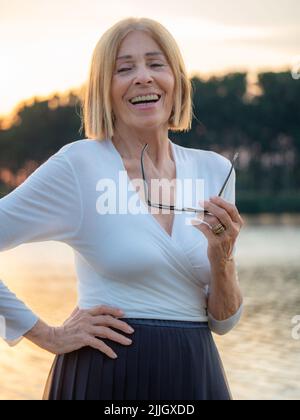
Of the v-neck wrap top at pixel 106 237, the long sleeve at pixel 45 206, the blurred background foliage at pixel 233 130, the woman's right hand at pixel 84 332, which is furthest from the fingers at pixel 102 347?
the blurred background foliage at pixel 233 130

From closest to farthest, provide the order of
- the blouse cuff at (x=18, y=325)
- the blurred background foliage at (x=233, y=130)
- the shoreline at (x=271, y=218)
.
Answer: the blouse cuff at (x=18, y=325)
the shoreline at (x=271, y=218)
the blurred background foliage at (x=233, y=130)

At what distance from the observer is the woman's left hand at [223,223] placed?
7.68 ft

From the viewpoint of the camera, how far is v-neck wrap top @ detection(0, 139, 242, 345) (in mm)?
2410

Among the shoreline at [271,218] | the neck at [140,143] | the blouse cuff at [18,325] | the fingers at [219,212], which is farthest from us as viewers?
the shoreline at [271,218]

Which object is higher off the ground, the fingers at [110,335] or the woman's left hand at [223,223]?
the woman's left hand at [223,223]

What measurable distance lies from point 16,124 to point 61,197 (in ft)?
203

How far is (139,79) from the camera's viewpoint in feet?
8.43

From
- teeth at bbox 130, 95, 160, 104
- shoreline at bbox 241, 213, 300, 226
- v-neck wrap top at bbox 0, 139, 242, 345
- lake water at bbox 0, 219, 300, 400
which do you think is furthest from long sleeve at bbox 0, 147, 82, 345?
shoreline at bbox 241, 213, 300, 226

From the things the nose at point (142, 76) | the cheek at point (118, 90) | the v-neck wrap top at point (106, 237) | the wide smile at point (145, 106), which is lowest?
the v-neck wrap top at point (106, 237)

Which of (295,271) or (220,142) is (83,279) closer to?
(295,271)

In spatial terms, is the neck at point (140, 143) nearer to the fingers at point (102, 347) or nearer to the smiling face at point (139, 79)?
the smiling face at point (139, 79)

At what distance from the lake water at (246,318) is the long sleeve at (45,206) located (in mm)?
5718

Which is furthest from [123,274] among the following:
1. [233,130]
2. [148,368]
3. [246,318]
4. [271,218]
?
[233,130]
